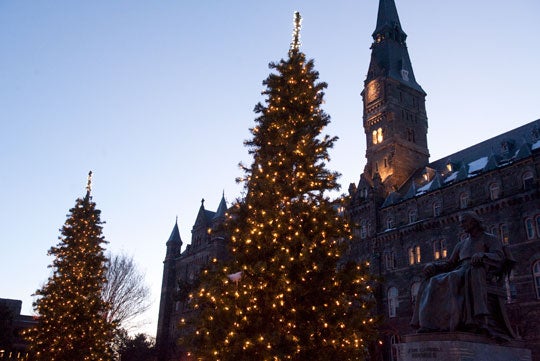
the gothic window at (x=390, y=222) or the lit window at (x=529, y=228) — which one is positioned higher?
the gothic window at (x=390, y=222)

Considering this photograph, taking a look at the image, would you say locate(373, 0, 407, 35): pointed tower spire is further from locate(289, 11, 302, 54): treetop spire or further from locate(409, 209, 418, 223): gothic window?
locate(289, 11, 302, 54): treetop spire

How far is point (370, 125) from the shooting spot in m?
53.2

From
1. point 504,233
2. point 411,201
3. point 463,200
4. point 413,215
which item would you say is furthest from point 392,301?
point 504,233

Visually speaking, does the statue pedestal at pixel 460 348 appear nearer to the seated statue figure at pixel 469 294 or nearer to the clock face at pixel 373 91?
the seated statue figure at pixel 469 294

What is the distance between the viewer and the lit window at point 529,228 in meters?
30.4

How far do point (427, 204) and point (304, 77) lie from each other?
922 inches

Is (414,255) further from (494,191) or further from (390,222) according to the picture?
(494,191)

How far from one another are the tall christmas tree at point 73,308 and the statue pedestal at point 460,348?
72.5 feet

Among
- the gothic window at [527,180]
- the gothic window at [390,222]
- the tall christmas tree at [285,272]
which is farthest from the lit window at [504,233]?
the tall christmas tree at [285,272]

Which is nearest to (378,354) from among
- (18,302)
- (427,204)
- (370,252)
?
(370,252)

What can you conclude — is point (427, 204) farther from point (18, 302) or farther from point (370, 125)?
point (18, 302)

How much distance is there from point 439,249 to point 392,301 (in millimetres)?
5984

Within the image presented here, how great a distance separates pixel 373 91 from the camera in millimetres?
53469

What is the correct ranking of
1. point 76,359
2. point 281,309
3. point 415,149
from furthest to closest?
point 415,149 → point 76,359 → point 281,309
